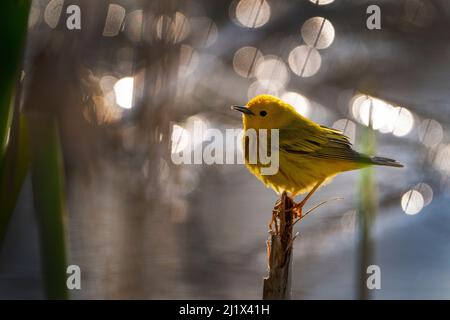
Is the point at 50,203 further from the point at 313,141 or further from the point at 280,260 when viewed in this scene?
the point at 313,141

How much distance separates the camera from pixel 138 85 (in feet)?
7.74

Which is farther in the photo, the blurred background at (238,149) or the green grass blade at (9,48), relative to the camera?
the blurred background at (238,149)

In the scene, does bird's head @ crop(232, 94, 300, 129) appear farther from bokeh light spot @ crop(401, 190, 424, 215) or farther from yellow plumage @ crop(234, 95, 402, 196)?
bokeh light spot @ crop(401, 190, 424, 215)

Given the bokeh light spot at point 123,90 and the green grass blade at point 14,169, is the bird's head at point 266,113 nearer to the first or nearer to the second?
the bokeh light spot at point 123,90

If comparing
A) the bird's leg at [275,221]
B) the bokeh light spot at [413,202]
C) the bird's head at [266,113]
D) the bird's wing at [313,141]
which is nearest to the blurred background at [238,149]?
the bokeh light spot at [413,202]

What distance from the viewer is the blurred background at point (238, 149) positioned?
2338 millimetres

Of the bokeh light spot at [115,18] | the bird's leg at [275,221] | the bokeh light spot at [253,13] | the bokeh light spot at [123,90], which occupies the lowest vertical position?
the bird's leg at [275,221]

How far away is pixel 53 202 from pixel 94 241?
1.03 metres

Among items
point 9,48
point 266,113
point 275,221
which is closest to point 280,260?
point 275,221

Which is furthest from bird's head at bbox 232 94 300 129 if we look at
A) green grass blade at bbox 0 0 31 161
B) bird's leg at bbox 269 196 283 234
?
green grass blade at bbox 0 0 31 161

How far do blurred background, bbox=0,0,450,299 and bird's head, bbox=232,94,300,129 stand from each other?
0.31m

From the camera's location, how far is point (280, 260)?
1.71 m

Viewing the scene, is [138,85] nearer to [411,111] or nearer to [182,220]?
[182,220]
